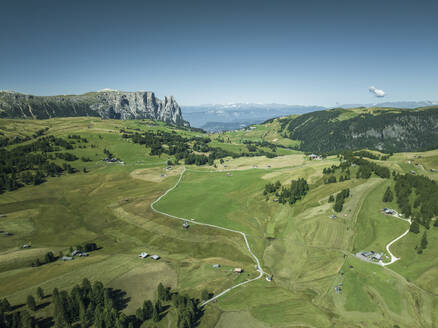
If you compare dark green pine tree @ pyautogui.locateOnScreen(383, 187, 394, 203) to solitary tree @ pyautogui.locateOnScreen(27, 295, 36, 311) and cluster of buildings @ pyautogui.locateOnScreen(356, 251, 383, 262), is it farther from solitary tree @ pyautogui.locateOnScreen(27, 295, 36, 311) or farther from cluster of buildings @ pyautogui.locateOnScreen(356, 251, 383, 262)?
solitary tree @ pyautogui.locateOnScreen(27, 295, 36, 311)

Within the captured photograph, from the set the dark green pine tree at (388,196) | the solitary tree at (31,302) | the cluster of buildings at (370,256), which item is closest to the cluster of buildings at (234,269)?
the cluster of buildings at (370,256)

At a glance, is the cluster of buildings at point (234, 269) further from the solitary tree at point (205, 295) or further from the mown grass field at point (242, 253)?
the solitary tree at point (205, 295)

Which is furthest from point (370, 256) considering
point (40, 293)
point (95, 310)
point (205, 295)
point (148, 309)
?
point (40, 293)

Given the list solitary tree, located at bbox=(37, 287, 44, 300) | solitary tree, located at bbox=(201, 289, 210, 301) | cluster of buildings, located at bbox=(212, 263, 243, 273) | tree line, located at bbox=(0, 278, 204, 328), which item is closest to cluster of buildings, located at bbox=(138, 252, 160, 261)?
cluster of buildings, located at bbox=(212, 263, 243, 273)

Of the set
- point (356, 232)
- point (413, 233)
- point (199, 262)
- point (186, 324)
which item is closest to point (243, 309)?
point (186, 324)

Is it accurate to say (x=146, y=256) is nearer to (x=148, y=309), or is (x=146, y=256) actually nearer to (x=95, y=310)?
(x=148, y=309)

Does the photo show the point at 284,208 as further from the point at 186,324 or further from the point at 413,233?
the point at 186,324

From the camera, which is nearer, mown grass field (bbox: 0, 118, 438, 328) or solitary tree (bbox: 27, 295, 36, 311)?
solitary tree (bbox: 27, 295, 36, 311)

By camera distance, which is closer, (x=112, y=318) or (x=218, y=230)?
(x=112, y=318)
